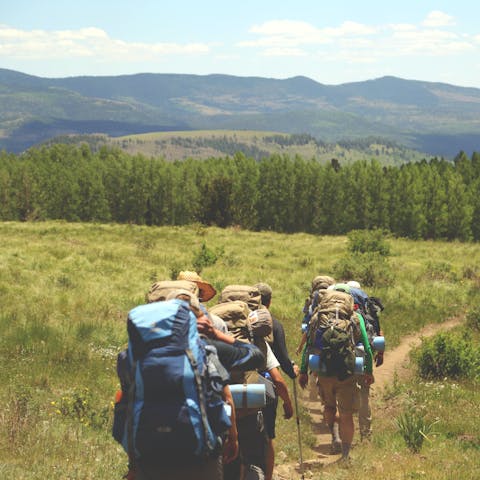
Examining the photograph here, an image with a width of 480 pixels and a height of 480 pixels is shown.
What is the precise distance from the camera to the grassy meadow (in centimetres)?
699

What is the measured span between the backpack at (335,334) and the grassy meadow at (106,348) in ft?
3.91

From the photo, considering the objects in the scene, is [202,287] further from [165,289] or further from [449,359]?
[449,359]

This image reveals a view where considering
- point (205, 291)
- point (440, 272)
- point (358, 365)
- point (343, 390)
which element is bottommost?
point (440, 272)

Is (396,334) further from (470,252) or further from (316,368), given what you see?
(470,252)

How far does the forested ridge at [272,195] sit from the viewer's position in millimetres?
78062

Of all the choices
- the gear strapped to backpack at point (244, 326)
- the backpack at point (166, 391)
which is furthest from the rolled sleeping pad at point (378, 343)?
the backpack at point (166, 391)

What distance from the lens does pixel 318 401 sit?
1252 cm

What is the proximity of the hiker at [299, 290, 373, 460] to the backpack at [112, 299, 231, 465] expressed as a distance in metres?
3.74

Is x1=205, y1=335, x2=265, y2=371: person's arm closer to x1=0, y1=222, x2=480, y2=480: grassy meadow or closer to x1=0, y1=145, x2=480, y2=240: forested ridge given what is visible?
x1=0, y1=222, x2=480, y2=480: grassy meadow

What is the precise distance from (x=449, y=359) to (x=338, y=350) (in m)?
6.36

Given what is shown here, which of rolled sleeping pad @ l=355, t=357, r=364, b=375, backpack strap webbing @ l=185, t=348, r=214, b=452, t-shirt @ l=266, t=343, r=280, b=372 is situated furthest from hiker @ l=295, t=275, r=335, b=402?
backpack strap webbing @ l=185, t=348, r=214, b=452

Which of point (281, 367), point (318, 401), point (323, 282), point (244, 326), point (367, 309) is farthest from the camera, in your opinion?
point (318, 401)

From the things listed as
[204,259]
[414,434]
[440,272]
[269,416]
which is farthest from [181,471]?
[440,272]

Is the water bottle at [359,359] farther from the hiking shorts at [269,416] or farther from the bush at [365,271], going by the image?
the bush at [365,271]
